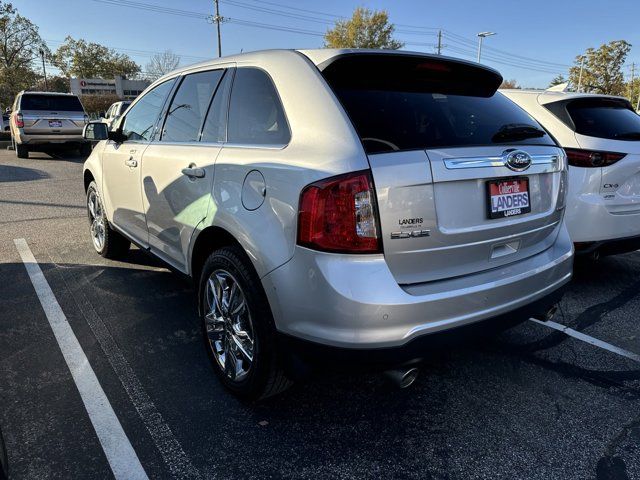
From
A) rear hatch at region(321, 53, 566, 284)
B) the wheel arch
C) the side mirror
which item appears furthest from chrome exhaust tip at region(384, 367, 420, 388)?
the side mirror

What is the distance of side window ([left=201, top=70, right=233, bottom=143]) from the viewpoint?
2773 millimetres

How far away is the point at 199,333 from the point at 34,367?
1.00 meters

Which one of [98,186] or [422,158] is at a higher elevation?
[422,158]

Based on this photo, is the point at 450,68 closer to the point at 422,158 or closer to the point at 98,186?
the point at 422,158

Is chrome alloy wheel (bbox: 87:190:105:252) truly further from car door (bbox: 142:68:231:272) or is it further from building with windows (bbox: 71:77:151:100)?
building with windows (bbox: 71:77:151:100)

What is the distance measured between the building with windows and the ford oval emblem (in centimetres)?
8401

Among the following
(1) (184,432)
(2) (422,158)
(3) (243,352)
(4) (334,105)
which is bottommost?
(1) (184,432)

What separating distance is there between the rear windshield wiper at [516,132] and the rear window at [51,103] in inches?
587

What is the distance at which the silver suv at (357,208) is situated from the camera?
76.1 inches

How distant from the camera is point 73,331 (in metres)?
3.35

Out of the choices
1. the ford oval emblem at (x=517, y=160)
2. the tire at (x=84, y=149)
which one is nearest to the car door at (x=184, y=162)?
the ford oval emblem at (x=517, y=160)

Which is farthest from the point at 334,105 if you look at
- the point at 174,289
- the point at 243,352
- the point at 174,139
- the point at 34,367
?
the point at 174,289

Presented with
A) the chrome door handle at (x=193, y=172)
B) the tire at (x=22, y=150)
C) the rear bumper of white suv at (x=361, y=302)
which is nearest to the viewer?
the rear bumper of white suv at (x=361, y=302)

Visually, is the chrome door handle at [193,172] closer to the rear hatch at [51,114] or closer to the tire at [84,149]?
the rear hatch at [51,114]
